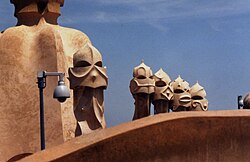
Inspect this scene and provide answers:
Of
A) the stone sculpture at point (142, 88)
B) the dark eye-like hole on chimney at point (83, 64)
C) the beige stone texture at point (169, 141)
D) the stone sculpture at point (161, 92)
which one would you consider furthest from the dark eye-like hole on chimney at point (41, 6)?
the beige stone texture at point (169, 141)

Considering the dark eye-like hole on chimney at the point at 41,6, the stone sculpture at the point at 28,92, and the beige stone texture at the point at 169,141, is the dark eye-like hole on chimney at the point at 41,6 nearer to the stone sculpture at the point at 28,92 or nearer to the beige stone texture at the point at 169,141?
the stone sculpture at the point at 28,92

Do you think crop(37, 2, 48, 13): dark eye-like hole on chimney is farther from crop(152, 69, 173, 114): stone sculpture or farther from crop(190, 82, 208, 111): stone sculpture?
crop(190, 82, 208, 111): stone sculpture

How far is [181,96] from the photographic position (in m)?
12.8

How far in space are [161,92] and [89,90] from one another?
13.2ft

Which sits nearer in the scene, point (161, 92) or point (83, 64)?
point (83, 64)

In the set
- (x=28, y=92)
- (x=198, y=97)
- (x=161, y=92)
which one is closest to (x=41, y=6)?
(x=28, y=92)

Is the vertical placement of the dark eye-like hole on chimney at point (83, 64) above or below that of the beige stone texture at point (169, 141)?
above

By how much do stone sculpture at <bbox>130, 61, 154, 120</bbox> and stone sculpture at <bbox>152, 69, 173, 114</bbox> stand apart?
0.47 meters

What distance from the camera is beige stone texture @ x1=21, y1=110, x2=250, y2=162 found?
5172 mm

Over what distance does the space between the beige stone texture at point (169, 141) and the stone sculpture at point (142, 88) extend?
17.1 feet

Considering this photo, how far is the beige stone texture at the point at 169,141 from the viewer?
5.17 m

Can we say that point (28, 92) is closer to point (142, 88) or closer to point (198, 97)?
point (142, 88)

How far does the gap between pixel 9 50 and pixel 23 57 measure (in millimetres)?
305

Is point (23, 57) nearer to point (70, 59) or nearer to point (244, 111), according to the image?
point (70, 59)
